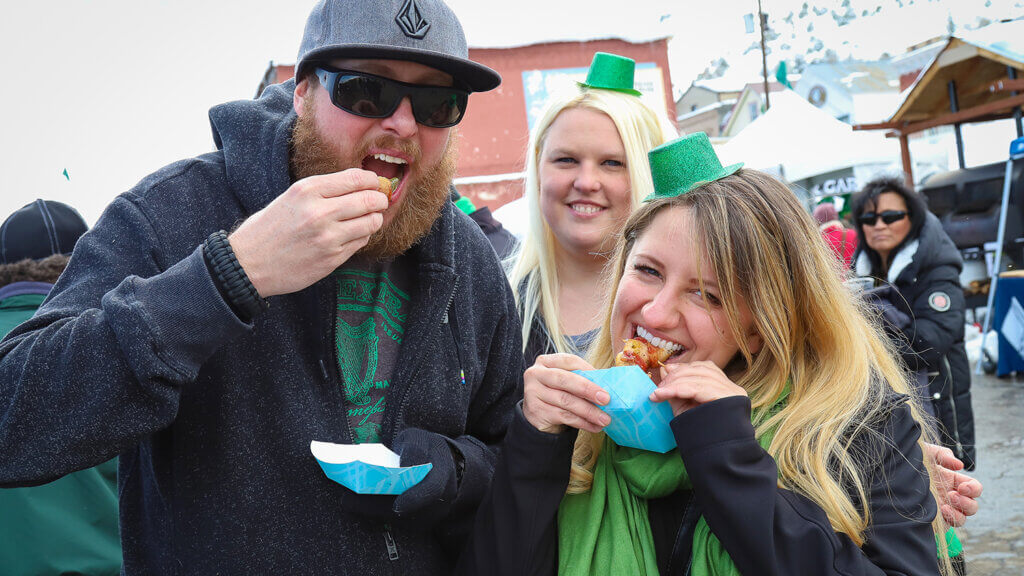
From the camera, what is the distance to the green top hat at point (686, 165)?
1.92 metres

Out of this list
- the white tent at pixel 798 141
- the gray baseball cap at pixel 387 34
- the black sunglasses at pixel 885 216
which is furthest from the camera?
the white tent at pixel 798 141

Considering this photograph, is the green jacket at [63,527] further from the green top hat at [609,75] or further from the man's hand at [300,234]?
the green top hat at [609,75]

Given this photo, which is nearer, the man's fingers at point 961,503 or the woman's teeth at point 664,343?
the woman's teeth at point 664,343

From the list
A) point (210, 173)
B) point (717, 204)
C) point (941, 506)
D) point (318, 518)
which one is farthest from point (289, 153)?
point (941, 506)

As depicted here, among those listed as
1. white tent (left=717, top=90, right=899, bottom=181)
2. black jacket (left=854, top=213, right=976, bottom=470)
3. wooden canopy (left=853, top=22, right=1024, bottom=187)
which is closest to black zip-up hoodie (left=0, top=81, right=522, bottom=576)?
black jacket (left=854, top=213, right=976, bottom=470)

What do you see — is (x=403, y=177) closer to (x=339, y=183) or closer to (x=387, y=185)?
(x=387, y=185)

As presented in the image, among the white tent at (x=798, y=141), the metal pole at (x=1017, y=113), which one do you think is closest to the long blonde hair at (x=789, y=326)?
the white tent at (x=798, y=141)

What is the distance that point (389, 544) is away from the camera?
1.77 m

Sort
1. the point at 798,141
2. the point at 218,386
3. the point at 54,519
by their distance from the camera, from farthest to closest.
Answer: the point at 798,141 → the point at 54,519 → the point at 218,386

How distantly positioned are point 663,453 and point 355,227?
85 cm

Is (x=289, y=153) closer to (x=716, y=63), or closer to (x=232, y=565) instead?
(x=232, y=565)

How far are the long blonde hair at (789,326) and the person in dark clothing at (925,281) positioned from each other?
3.31 metres

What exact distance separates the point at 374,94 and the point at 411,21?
0.19 meters

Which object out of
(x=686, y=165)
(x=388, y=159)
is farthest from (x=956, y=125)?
(x=388, y=159)
